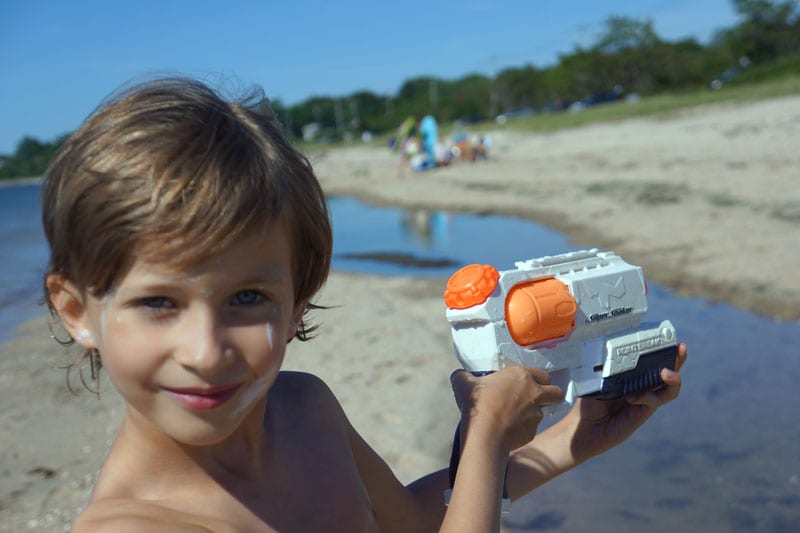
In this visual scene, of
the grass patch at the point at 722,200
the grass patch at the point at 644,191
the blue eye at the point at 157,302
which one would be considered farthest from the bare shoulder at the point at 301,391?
the grass patch at the point at 644,191

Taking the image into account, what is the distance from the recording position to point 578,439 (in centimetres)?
183

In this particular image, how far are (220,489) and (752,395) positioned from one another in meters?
3.73

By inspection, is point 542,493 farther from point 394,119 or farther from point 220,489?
point 394,119

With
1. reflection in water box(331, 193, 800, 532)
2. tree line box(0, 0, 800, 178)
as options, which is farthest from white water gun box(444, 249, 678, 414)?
tree line box(0, 0, 800, 178)

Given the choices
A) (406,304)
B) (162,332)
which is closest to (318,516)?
(162,332)

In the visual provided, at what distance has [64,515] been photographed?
12.0ft

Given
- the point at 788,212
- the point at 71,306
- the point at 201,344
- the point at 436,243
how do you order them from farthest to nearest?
the point at 436,243 → the point at 788,212 → the point at 71,306 → the point at 201,344

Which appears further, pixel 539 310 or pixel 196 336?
pixel 539 310

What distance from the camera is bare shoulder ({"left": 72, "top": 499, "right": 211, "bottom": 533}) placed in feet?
3.97

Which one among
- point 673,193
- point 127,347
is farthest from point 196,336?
point 673,193

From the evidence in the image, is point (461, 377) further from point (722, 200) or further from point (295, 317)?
point (722, 200)

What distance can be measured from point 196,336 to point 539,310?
24.2 inches

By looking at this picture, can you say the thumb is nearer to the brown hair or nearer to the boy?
the boy

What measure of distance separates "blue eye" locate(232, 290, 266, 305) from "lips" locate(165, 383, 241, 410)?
5.1 inches
